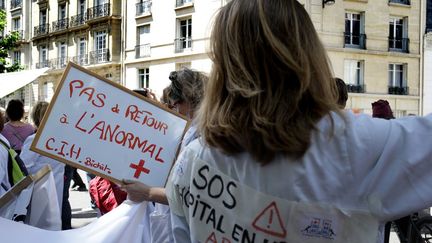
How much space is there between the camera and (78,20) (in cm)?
3847

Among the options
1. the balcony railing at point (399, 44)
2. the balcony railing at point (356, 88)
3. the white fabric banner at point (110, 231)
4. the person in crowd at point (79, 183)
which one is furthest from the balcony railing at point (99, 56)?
the white fabric banner at point (110, 231)

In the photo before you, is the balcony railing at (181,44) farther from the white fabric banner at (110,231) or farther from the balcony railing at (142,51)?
the white fabric banner at (110,231)

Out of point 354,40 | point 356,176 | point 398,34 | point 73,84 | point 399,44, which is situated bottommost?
point 356,176

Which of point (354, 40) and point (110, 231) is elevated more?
point (354, 40)

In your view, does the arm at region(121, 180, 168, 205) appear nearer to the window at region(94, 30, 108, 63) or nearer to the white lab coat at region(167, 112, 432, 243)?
the white lab coat at region(167, 112, 432, 243)

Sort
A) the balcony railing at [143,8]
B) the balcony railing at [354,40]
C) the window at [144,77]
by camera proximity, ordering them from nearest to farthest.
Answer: the balcony railing at [354,40]
the balcony railing at [143,8]
the window at [144,77]

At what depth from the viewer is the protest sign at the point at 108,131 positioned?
2.93m

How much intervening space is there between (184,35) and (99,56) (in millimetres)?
7711

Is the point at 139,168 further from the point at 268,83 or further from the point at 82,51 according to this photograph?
the point at 82,51

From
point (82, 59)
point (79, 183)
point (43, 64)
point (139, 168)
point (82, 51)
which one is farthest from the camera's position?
point (43, 64)

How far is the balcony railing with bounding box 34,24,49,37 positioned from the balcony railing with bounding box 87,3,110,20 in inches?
262

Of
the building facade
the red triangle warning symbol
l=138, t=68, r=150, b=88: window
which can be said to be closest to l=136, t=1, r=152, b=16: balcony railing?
l=138, t=68, r=150, b=88: window

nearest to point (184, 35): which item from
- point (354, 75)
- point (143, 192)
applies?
point (354, 75)

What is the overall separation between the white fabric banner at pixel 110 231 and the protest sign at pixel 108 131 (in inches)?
15.8
